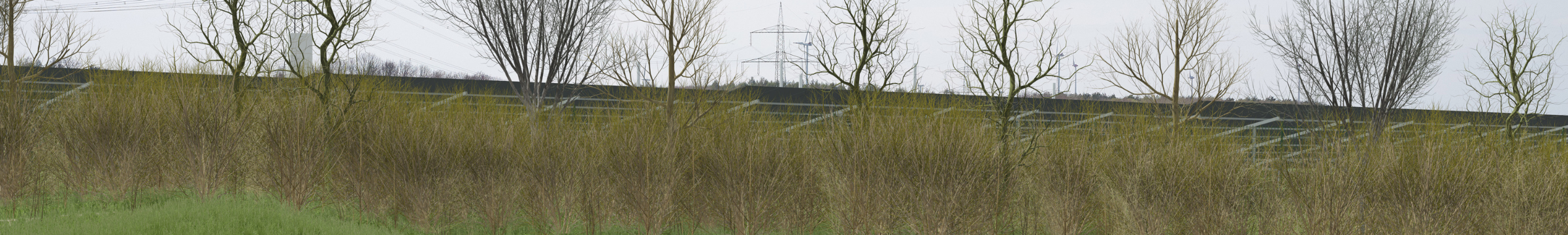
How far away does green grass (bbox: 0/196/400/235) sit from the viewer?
488 inches

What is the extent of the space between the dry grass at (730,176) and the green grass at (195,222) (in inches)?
50.5

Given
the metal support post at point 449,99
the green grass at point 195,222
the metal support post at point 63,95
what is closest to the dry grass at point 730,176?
the metal support post at point 449,99

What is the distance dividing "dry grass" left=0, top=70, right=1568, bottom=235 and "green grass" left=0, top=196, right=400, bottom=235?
1282mm

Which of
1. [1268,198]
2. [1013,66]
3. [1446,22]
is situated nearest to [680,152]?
[1013,66]

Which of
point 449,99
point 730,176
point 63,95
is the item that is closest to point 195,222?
point 449,99

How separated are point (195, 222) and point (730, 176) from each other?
7064mm

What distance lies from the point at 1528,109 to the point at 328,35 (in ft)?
71.3

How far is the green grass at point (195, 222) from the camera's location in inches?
488

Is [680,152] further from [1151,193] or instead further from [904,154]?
[1151,193]

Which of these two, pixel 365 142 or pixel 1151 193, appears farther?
pixel 365 142

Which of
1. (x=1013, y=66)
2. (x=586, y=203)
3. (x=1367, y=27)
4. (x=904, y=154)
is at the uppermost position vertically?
(x=1367, y=27)

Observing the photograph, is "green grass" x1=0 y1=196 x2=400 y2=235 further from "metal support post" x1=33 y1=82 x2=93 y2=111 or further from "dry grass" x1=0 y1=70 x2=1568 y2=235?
"metal support post" x1=33 y1=82 x2=93 y2=111

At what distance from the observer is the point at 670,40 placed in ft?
41.1

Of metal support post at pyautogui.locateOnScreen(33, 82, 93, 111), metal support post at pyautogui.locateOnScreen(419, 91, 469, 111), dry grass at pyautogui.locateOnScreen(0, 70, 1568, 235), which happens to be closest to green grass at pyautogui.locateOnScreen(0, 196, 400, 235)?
dry grass at pyautogui.locateOnScreen(0, 70, 1568, 235)
